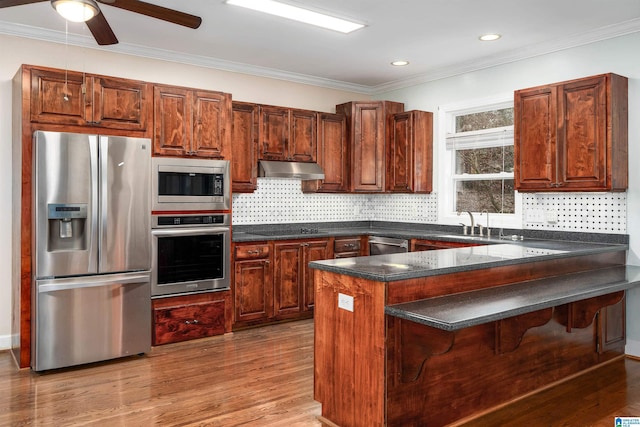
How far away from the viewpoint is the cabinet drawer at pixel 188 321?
434 centimetres

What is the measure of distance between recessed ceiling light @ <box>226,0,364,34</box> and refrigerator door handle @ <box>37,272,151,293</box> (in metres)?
2.26

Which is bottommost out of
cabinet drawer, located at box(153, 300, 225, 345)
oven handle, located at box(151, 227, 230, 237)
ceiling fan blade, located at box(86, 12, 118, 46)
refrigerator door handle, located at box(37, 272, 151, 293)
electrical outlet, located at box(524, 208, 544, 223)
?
cabinet drawer, located at box(153, 300, 225, 345)

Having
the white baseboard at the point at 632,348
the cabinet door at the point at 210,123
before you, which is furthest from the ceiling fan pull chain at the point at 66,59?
the white baseboard at the point at 632,348

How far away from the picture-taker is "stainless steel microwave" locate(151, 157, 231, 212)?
14.1ft

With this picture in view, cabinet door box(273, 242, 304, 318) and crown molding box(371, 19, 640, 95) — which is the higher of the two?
crown molding box(371, 19, 640, 95)

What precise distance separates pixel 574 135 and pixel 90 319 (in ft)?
13.4

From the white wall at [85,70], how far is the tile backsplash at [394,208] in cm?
105

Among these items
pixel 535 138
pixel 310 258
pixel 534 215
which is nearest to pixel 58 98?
pixel 310 258

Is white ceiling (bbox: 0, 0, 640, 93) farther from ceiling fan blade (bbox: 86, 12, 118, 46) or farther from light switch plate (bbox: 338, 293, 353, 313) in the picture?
light switch plate (bbox: 338, 293, 353, 313)

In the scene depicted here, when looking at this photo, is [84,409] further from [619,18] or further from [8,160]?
[619,18]

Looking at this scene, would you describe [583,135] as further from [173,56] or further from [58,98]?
[58,98]

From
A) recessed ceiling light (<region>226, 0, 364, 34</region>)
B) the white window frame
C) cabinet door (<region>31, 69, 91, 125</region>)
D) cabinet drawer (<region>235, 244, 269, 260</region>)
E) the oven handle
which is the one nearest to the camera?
recessed ceiling light (<region>226, 0, 364, 34</region>)

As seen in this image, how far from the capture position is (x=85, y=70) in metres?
4.45

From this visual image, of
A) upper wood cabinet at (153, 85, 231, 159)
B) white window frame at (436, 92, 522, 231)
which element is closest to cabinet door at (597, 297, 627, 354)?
white window frame at (436, 92, 522, 231)
